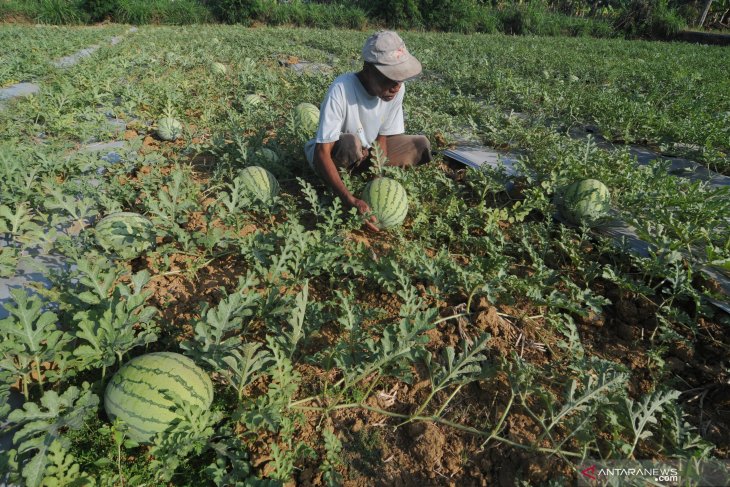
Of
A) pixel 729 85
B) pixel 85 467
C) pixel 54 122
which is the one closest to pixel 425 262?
pixel 85 467

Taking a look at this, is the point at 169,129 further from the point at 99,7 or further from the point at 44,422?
the point at 99,7

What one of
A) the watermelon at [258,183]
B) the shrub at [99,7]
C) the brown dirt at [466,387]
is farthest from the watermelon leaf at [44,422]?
the shrub at [99,7]

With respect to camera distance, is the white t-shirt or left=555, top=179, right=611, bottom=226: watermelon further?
the white t-shirt

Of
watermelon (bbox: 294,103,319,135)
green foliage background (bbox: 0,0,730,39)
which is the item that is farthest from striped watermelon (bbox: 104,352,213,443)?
green foliage background (bbox: 0,0,730,39)

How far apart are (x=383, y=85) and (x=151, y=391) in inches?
94.8

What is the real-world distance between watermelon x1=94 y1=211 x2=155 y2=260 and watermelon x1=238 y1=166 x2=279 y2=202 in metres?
0.79

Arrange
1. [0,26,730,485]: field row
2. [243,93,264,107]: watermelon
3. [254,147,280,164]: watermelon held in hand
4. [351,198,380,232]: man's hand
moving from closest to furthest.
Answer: [0,26,730,485]: field row → [351,198,380,232]: man's hand → [254,147,280,164]: watermelon held in hand → [243,93,264,107]: watermelon

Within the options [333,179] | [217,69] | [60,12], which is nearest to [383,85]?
[333,179]

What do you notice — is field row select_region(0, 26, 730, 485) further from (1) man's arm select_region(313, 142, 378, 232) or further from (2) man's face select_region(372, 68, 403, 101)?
(2) man's face select_region(372, 68, 403, 101)

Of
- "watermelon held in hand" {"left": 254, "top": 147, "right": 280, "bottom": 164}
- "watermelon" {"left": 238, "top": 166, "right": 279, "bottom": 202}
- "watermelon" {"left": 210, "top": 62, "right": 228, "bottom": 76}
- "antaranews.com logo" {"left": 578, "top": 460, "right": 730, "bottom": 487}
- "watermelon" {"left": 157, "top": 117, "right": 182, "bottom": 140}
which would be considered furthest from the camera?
"watermelon" {"left": 210, "top": 62, "right": 228, "bottom": 76}

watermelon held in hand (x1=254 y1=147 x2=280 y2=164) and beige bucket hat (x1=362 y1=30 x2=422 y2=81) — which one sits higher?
beige bucket hat (x1=362 y1=30 x2=422 y2=81)

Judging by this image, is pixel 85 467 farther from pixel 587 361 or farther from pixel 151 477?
pixel 587 361

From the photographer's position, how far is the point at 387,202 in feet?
9.66

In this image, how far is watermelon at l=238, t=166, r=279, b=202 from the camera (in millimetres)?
3146
